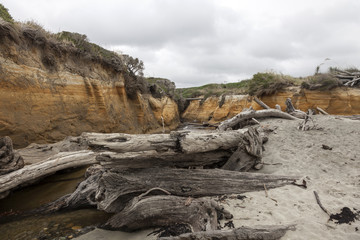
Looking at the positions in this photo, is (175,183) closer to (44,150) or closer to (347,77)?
(44,150)

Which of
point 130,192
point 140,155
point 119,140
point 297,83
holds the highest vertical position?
point 297,83

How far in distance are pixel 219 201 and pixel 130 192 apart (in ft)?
5.24

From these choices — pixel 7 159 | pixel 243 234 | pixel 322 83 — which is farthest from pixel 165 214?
pixel 322 83

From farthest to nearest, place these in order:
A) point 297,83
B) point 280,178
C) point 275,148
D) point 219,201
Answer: point 297,83 → point 275,148 → point 280,178 → point 219,201

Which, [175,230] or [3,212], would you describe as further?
[3,212]

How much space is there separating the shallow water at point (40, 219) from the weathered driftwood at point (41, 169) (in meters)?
0.41

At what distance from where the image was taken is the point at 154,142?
334 cm

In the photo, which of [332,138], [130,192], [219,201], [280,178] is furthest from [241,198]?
[332,138]

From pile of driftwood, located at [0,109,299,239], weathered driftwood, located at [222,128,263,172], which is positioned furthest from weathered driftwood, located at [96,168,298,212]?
weathered driftwood, located at [222,128,263,172]

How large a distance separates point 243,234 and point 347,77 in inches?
623

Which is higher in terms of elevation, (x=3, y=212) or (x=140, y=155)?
(x=140, y=155)

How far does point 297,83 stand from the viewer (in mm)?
14414

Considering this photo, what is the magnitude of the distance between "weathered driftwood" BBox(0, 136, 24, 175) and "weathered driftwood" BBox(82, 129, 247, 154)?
292cm

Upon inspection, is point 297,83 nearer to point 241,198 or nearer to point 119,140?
point 241,198
